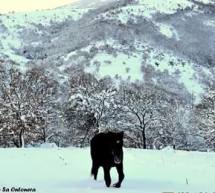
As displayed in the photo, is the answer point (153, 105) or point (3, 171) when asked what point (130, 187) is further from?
point (153, 105)

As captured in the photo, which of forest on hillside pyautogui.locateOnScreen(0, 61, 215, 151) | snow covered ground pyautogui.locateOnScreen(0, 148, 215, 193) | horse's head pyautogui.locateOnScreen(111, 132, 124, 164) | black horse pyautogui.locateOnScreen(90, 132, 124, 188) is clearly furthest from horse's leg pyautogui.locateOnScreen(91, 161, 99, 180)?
forest on hillside pyautogui.locateOnScreen(0, 61, 215, 151)

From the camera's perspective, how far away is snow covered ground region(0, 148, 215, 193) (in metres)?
14.8

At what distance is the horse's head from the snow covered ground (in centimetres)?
81

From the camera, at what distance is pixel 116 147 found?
15023 millimetres

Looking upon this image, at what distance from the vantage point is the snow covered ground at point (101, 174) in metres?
14.8

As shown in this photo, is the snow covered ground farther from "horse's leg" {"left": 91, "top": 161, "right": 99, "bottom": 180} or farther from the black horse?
the black horse

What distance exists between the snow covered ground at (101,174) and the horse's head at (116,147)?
2.67 ft

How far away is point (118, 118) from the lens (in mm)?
69062

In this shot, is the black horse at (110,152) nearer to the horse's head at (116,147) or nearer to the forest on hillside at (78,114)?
the horse's head at (116,147)

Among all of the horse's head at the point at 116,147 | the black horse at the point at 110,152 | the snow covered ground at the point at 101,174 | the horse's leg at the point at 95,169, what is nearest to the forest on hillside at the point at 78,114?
the snow covered ground at the point at 101,174

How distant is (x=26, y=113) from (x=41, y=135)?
957cm

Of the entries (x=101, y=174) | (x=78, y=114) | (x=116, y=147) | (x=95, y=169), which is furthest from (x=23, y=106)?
(x=116, y=147)

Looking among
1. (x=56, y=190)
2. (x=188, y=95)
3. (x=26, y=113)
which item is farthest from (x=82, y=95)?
(x=188, y=95)

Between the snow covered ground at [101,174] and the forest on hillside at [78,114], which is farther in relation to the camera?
the forest on hillside at [78,114]
